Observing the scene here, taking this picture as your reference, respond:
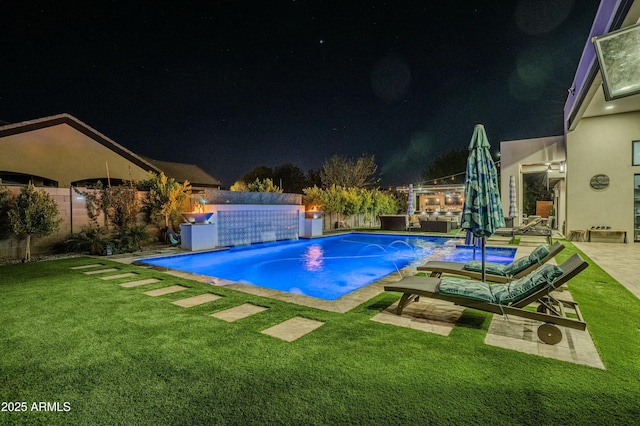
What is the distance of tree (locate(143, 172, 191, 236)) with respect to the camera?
1220 cm

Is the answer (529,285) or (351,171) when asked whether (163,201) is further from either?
(351,171)

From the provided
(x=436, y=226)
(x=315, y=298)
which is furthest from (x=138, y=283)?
(x=436, y=226)

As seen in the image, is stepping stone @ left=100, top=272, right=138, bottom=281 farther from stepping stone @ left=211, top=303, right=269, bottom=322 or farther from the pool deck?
stepping stone @ left=211, top=303, right=269, bottom=322

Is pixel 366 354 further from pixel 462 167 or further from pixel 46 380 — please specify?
pixel 462 167

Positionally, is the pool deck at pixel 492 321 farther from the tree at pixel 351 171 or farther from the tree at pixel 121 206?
the tree at pixel 351 171

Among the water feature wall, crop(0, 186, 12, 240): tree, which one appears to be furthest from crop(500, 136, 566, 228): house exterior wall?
crop(0, 186, 12, 240): tree

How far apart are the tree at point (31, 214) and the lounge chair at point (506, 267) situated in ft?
33.0

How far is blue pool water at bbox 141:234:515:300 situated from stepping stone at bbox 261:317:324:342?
3.00 m

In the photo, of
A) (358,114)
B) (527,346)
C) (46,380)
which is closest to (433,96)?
(358,114)

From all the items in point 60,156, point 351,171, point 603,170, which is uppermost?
point 351,171

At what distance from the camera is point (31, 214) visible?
27.9 ft

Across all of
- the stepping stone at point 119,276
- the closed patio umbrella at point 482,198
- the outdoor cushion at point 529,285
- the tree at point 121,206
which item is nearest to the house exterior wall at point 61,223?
the tree at point 121,206

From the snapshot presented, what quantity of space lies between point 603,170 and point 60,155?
25559mm

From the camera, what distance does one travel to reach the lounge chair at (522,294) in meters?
3.38
